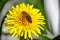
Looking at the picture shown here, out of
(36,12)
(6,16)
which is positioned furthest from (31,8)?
(6,16)

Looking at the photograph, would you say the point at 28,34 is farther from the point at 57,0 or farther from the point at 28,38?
the point at 57,0

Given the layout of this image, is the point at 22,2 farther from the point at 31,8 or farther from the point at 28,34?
the point at 28,34

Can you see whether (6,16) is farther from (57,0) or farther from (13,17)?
(57,0)

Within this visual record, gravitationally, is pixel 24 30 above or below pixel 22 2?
below

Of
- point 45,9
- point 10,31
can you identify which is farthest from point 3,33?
point 45,9

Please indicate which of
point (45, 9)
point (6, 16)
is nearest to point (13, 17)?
point (6, 16)

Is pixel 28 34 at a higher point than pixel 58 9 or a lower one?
lower
